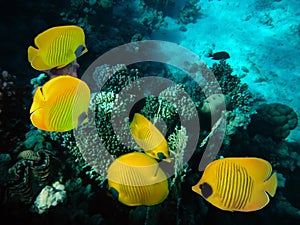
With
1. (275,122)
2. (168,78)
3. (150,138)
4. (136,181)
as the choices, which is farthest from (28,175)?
(275,122)

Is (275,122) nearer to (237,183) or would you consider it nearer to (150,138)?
(150,138)

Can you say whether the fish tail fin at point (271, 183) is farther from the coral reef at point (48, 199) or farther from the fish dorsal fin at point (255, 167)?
the coral reef at point (48, 199)

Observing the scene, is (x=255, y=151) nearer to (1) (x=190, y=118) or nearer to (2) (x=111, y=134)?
(1) (x=190, y=118)

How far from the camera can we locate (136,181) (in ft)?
6.75

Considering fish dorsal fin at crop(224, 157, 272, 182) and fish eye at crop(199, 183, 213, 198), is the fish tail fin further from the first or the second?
fish eye at crop(199, 183, 213, 198)

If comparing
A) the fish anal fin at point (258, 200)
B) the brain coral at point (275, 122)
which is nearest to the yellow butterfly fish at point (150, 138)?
the fish anal fin at point (258, 200)

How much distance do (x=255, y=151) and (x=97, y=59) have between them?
13.5ft

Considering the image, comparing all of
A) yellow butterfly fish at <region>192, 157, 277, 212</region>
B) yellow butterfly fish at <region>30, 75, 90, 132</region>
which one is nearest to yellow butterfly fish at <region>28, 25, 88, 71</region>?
yellow butterfly fish at <region>30, 75, 90, 132</region>

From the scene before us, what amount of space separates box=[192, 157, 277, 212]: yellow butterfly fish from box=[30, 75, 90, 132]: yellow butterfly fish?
1.09 metres

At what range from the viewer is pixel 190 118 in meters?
3.56

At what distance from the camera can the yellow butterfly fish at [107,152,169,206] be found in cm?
206

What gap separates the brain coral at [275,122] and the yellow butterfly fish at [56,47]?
13.9ft

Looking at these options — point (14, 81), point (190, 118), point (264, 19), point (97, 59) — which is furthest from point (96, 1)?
point (264, 19)

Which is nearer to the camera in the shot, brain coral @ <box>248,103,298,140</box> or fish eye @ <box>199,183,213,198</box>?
fish eye @ <box>199,183,213,198</box>
